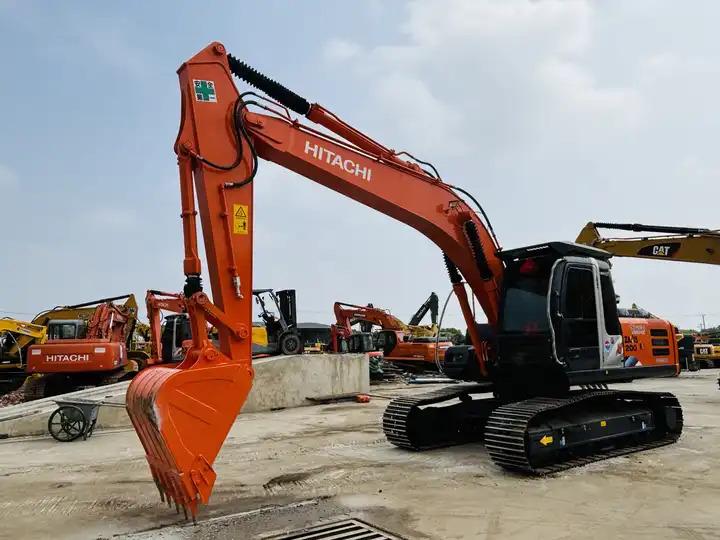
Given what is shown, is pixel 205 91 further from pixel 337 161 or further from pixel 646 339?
pixel 646 339

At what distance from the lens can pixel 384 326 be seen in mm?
24172

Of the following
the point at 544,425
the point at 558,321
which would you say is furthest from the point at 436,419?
the point at 558,321

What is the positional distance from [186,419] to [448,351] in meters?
4.60

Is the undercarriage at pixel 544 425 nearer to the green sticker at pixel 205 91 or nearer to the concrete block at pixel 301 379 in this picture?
the green sticker at pixel 205 91

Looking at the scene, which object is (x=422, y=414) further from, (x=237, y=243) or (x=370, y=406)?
(x=370, y=406)

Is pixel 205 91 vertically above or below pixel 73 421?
above

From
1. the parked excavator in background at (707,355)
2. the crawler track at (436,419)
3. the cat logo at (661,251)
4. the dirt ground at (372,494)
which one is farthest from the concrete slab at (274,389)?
the parked excavator in background at (707,355)

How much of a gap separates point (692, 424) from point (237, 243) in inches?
327

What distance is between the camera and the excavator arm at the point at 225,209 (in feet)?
15.1

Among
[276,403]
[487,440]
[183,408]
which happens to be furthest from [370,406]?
[183,408]

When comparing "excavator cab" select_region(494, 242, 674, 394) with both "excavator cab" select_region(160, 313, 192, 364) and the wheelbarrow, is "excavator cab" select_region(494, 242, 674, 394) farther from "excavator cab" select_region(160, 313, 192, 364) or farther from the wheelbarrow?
"excavator cab" select_region(160, 313, 192, 364)

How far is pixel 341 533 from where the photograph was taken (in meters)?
4.63

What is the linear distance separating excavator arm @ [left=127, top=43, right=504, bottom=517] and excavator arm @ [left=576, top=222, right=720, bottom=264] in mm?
7274

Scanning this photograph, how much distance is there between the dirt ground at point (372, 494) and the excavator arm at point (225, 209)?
818 millimetres
